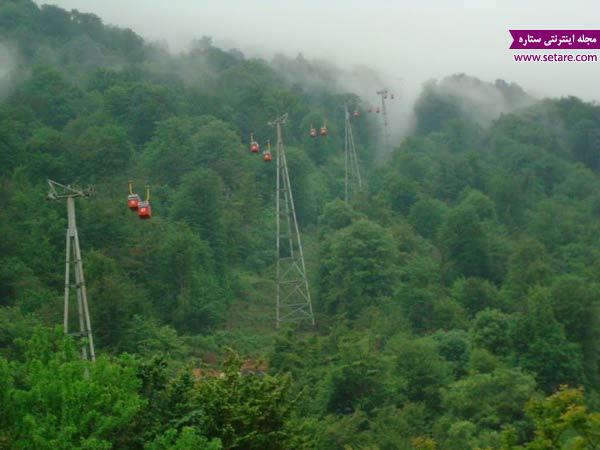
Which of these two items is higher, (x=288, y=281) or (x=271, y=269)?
(x=288, y=281)

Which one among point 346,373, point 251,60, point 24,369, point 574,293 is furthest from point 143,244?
point 251,60

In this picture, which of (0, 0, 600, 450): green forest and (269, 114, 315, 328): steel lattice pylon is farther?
(269, 114, 315, 328): steel lattice pylon

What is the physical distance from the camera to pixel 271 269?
168 ft

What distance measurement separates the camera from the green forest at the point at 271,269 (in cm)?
1708

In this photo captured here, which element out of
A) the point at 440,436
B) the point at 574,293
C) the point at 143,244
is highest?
the point at 143,244

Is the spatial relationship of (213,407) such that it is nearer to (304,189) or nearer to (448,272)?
(448,272)

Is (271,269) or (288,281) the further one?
(271,269)

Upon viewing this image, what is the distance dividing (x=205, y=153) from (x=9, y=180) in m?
16.0

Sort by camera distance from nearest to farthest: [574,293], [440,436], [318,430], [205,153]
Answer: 1. [318,430]
2. [440,436]
3. [574,293]
4. [205,153]

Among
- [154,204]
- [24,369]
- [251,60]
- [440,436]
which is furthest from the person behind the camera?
[251,60]

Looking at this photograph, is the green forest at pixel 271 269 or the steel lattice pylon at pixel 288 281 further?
the steel lattice pylon at pixel 288 281

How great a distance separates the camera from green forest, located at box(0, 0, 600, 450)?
1708cm

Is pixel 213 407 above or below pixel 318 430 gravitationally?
above

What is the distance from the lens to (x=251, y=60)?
287 ft
